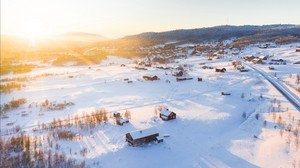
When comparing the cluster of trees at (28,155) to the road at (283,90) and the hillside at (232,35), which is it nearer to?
the road at (283,90)

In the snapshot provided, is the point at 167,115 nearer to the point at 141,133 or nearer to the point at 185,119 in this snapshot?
the point at 185,119

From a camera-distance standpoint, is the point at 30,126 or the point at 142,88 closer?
the point at 30,126

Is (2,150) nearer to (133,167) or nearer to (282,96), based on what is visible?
(133,167)

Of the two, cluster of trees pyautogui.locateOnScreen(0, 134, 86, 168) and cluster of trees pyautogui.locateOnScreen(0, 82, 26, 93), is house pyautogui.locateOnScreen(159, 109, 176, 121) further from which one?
cluster of trees pyautogui.locateOnScreen(0, 82, 26, 93)

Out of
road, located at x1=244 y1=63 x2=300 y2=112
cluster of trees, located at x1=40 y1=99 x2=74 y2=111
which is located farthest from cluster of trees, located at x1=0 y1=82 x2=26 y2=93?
road, located at x1=244 y1=63 x2=300 y2=112

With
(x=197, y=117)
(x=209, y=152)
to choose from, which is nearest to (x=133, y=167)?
(x=209, y=152)

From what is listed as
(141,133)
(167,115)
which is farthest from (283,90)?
(141,133)

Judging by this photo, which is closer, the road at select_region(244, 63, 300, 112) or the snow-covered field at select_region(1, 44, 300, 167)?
the snow-covered field at select_region(1, 44, 300, 167)
